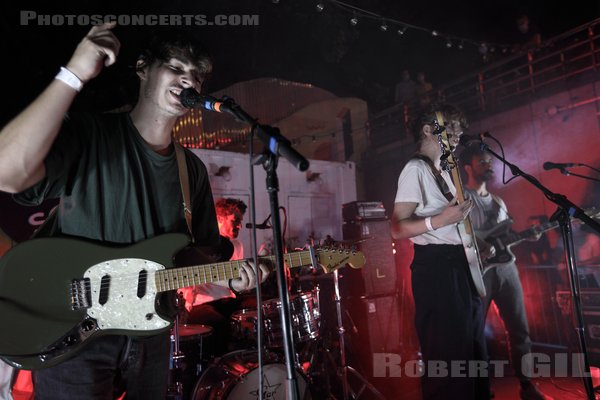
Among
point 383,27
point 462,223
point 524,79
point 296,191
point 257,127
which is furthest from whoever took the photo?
point 296,191

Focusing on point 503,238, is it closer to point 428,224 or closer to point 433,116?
point 433,116

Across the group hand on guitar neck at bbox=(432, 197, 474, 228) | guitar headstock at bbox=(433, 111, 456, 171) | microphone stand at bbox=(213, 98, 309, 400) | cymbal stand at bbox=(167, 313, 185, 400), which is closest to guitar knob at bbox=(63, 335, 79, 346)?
microphone stand at bbox=(213, 98, 309, 400)

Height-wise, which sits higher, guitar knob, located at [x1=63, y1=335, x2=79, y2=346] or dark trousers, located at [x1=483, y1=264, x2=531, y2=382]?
guitar knob, located at [x1=63, y1=335, x2=79, y2=346]

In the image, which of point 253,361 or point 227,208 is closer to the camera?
point 253,361

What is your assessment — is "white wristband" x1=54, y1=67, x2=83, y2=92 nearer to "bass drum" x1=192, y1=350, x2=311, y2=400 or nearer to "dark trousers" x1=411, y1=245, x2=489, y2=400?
"dark trousers" x1=411, y1=245, x2=489, y2=400

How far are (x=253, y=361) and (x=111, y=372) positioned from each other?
2.36 m

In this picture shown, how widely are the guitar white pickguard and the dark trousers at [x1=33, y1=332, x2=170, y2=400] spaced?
0.08 m

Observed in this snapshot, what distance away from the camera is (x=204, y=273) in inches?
90.9

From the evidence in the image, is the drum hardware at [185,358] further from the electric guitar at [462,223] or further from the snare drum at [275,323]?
the electric guitar at [462,223]

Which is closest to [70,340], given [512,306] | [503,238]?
[512,306]

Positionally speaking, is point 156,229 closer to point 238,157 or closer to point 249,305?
point 249,305

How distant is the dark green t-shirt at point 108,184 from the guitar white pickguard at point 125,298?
154 mm

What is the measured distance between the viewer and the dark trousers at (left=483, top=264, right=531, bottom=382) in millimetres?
5039

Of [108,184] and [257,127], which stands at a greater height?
[257,127]
